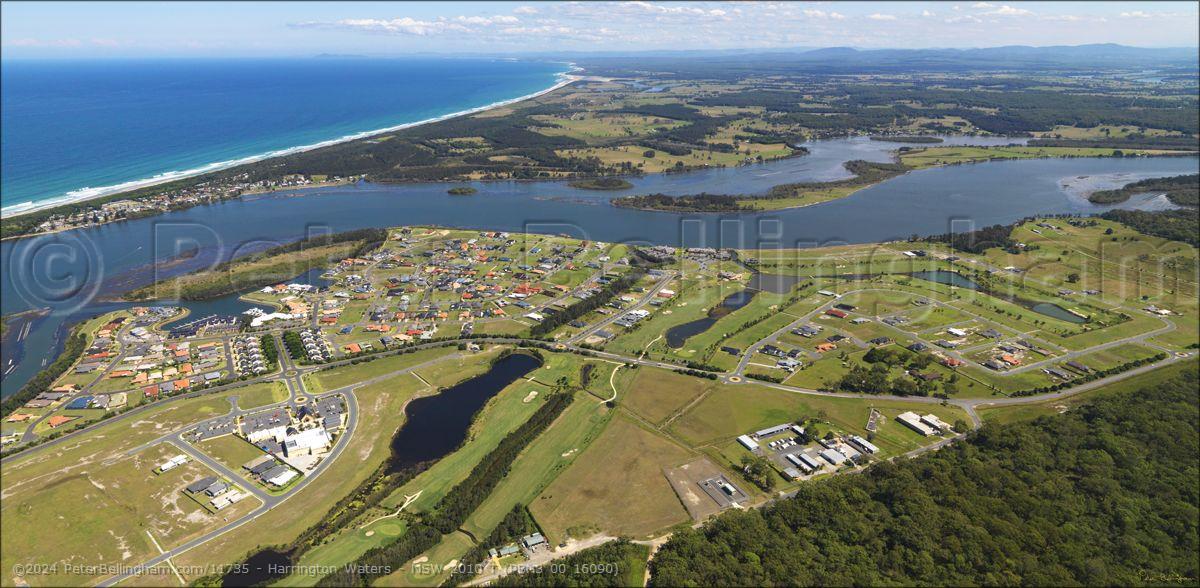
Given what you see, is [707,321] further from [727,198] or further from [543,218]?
[727,198]

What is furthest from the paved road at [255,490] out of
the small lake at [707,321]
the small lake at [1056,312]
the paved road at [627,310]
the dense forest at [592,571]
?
the small lake at [1056,312]

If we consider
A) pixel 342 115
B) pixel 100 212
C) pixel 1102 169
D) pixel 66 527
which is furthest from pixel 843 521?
pixel 342 115

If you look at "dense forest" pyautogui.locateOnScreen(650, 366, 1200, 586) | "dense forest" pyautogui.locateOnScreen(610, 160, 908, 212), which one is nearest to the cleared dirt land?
"dense forest" pyautogui.locateOnScreen(650, 366, 1200, 586)

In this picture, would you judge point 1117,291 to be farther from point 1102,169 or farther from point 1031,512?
point 1102,169

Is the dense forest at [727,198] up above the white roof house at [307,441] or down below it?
above

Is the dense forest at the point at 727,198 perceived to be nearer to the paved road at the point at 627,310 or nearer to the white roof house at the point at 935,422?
the paved road at the point at 627,310
